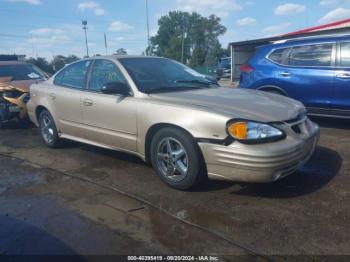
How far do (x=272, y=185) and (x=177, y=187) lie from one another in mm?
1052

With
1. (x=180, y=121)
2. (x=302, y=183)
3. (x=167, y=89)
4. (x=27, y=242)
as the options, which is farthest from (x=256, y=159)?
(x=27, y=242)

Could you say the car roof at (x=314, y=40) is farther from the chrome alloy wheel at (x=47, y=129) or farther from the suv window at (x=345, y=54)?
the chrome alloy wheel at (x=47, y=129)

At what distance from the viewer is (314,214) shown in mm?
3258

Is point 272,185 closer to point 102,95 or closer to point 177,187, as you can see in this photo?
point 177,187

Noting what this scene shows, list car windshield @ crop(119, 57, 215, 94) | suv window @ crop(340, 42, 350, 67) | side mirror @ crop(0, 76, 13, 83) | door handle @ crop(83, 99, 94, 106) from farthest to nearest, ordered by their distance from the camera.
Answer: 1. side mirror @ crop(0, 76, 13, 83)
2. suv window @ crop(340, 42, 350, 67)
3. door handle @ crop(83, 99, 94, 106)
4. car windshield @ crop(119, 57, 215, 94)

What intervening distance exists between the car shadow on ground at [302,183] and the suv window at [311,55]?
2332 mm

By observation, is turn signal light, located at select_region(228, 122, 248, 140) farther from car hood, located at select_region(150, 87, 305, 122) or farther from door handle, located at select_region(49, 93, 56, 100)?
door handle, located at select_region(49, 93, 56, 100)

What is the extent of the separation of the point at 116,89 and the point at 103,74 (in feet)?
2.37

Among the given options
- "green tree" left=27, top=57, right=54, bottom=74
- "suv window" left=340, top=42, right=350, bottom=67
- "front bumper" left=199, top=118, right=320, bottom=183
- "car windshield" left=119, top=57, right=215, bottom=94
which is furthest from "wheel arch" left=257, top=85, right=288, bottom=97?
"green tree" left=27, top=57, right=54, bottom=74

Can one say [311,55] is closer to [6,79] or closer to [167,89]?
[167,89]

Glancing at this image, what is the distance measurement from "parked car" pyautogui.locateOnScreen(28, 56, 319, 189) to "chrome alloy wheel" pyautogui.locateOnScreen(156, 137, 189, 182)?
1 cm

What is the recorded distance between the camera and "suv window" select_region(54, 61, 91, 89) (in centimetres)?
523

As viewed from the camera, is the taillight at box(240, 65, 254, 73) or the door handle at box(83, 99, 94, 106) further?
the taillight at box(240, 65, 254, 73)

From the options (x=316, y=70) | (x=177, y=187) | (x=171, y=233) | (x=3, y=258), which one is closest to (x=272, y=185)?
(x=177, y=187)
